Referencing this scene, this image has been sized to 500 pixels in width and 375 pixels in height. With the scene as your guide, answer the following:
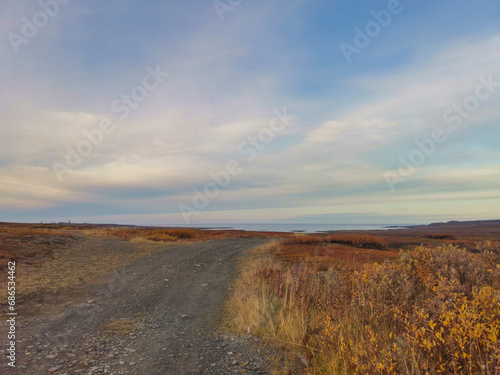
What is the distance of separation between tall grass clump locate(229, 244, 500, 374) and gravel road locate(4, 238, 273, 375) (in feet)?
3.01

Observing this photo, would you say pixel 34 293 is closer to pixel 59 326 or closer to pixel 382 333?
pixel 59 326

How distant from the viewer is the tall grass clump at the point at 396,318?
12.1 ft

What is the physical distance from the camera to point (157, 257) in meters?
19.5

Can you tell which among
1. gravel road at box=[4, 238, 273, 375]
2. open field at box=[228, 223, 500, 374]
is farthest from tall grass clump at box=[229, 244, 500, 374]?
gravel road at box=[4, 238, 273, 375]

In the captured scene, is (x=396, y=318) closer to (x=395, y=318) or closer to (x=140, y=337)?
(x=395, y=318)

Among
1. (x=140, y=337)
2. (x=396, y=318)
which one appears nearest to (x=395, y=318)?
(x=396, y=318)

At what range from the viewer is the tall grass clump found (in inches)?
145

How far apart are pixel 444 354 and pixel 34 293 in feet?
41.2

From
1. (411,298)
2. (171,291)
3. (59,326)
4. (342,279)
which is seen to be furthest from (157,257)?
(411,298)

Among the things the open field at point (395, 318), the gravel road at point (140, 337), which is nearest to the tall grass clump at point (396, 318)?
the open field at point (395, 318)

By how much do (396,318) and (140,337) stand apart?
19.3ft

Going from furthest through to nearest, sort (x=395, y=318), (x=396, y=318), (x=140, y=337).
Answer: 1. (x=140, y=337)
2. (x=396, y=318)
3. (x=395, y=318)

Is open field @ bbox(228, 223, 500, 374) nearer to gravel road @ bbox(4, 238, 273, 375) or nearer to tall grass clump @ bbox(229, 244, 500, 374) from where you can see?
tall grass clump @ bbox(229, 244, 500, 374)

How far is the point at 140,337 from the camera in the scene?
7.32 meters
